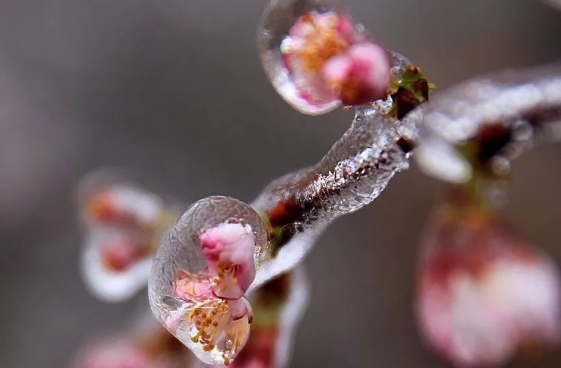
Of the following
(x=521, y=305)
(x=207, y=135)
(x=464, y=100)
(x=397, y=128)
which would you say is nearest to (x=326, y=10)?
(x=397, y=128)

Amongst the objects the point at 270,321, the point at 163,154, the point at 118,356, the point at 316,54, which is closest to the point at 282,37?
the point at 316,54

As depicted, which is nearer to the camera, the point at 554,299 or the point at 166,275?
the point at 166,275

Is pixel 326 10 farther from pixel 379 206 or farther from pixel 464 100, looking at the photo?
pixel 379 206

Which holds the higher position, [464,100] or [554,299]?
[464,100]

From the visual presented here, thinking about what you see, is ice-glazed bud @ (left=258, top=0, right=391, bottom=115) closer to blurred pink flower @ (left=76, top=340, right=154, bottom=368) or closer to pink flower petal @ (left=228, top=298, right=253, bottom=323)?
pink flower petal @ (left=228, top=298, right=253, bottom=323)

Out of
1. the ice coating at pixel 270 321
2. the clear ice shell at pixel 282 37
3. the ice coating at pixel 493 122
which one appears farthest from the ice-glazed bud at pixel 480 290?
the clear ice shell at pixel 282 37

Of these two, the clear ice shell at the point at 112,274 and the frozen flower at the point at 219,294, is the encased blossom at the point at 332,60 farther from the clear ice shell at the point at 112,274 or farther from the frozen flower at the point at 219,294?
the clear ice shell at the point at 112,274
